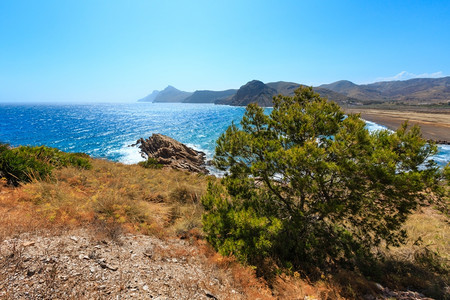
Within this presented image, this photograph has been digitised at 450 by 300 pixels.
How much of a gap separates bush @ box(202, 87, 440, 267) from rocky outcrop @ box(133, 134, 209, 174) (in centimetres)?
2218

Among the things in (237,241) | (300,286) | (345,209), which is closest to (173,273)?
(237,241)

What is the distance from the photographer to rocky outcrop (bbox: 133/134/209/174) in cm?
2997

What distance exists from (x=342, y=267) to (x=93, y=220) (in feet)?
29.3

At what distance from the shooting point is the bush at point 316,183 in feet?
17.3

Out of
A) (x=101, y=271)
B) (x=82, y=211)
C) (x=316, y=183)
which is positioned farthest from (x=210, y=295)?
(x=82, y=211)

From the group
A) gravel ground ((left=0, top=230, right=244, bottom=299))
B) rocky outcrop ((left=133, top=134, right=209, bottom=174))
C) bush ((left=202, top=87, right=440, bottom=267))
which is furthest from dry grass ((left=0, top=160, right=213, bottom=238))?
rocky outcrop ((left=133, top=134, right=209, bottom=174))

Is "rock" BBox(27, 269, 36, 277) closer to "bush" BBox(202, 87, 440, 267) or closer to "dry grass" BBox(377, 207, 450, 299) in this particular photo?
"bush" BBox(202, 87, 440, 267)

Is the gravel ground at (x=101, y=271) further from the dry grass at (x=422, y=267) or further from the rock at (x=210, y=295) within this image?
the dry grass at (x=422, y=267)

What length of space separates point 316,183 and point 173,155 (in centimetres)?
3041

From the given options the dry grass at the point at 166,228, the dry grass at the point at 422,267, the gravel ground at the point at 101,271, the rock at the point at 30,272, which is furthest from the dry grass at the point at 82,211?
the dry grass at the point at 422,267

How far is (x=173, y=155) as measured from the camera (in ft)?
110

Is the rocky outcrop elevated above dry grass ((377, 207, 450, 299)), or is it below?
below

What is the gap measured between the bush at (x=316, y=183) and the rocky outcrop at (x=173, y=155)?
2218cm

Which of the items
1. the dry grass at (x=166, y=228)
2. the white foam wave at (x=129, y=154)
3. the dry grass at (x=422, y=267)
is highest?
the dry grass at (x=166, y=228)
